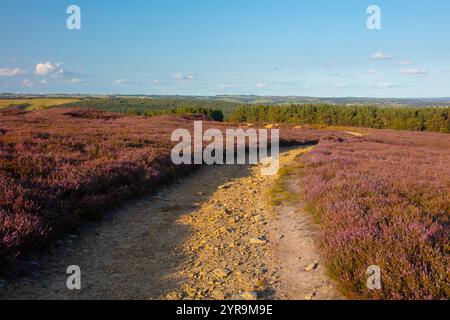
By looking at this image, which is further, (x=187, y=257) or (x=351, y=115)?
(x=351, y=115)

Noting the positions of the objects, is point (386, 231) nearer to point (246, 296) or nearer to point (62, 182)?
point (246, 296)

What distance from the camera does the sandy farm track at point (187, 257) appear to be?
538 centimetres

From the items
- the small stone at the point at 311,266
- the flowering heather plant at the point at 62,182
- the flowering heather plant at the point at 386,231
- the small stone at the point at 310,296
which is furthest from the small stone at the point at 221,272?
the flowering heather plant at the point at 62,182

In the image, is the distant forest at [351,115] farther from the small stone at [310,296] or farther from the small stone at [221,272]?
the small stone at [310,296]

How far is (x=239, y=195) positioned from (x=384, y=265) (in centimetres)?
707

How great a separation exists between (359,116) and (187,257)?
111744mm

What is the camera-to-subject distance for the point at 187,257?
6805 millimetres

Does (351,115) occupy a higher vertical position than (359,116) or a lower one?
higher

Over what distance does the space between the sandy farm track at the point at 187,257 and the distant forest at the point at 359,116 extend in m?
98.1

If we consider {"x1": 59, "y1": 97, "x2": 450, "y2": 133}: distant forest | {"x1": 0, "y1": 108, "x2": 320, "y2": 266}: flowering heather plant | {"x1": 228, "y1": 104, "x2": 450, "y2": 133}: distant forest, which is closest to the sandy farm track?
{"x1": 0, "y1": 108, "x2": 320, "y2": 266}: flowering heather plant

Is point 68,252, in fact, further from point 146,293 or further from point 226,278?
point 226,278

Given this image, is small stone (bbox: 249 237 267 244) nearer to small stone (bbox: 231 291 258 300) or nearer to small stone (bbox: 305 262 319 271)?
small stone (bbox: 305 262 319 271)

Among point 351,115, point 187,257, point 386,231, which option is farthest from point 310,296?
point 351,115

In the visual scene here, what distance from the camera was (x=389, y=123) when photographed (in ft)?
333
